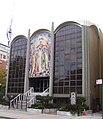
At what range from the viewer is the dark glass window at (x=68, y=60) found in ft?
110

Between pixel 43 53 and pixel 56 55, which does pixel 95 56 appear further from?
pixel 43 53

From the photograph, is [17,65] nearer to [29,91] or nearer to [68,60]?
[29,91]

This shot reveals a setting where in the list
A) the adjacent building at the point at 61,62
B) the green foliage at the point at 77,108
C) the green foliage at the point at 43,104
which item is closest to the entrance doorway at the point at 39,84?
the adjacent building at the point at 61,62

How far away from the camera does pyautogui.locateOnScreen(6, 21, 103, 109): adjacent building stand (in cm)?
3341

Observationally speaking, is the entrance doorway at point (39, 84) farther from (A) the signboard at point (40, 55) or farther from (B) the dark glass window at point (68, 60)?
(B) the dark glass window at point (68, 60)

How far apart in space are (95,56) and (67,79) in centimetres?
623

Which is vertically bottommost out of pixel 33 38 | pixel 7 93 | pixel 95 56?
pixel 7 93

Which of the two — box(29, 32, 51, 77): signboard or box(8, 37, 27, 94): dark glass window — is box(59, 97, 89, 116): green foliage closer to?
box(29, 32, 51, 77): signboard

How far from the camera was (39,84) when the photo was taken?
4144 centimetres

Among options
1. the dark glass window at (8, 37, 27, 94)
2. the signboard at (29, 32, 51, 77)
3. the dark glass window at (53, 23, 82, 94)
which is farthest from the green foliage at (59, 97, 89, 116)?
the dark glass window at (8, 37, 27, 94)

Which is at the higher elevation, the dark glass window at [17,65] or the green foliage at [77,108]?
the dark glass window at [17,65]

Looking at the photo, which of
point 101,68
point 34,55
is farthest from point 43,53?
point 101,68

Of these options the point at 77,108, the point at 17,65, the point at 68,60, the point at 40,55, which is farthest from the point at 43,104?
the point at 17,65

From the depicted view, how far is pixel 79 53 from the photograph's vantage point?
3406 cm
